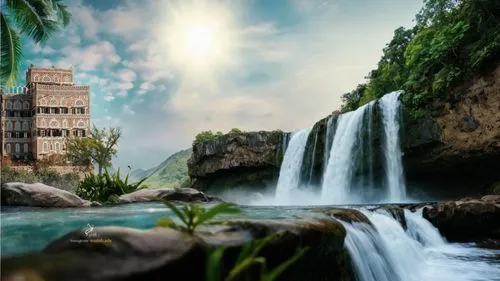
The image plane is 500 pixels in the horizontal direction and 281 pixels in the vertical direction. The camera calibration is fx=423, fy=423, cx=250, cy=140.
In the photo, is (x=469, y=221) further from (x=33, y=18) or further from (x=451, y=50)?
(x=33, y=18)

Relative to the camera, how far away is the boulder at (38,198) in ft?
29.5

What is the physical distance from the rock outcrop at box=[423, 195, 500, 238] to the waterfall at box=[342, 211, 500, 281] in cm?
29

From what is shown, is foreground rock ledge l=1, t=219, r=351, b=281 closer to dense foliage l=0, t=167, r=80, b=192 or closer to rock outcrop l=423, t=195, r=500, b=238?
rock outcrop l=423, t=195, r=500, b=238

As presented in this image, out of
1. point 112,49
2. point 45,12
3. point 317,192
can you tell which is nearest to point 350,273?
point 112,49

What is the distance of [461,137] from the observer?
12.7 m

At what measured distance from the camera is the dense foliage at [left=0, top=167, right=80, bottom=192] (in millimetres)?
22806

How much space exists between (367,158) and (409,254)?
8.33 metres

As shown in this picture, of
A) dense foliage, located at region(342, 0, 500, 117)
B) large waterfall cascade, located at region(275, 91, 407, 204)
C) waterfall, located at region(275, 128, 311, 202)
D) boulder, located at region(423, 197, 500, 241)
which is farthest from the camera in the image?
waterfall, located at region(275, 128, 311, 202)

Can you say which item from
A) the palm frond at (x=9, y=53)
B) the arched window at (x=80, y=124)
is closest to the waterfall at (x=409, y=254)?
the palm frond at (x=9, y=53)

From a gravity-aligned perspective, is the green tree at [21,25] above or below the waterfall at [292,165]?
above

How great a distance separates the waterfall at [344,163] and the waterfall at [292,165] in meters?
2.49

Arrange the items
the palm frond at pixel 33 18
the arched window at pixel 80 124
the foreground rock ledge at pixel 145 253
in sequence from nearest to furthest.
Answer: the foreground rock ledge at pixel 145 253 → the palm frond at pixel 33 18 → the arched window at pixel 80 124

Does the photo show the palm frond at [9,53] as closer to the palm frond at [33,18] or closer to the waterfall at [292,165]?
the palm frond at [33,18]

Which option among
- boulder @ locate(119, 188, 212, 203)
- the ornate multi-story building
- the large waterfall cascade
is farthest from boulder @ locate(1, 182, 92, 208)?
the ornate multi-story building
